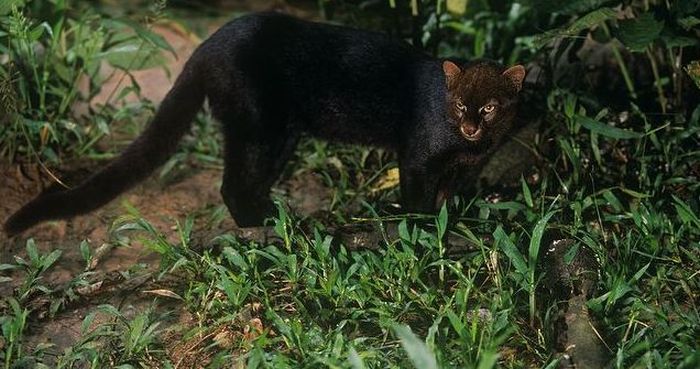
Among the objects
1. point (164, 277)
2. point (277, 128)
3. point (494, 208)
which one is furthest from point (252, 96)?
point (494, 208)

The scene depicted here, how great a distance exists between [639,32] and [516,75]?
1.94 ft

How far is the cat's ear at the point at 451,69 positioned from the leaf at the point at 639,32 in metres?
0.76

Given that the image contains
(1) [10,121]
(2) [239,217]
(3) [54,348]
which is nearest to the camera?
(3) [54,348]

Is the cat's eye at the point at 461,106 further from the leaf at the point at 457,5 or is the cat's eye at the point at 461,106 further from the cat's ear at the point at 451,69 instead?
the leaf at the point at 457,5

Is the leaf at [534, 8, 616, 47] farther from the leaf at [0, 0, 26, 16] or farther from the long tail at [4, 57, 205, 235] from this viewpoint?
the leaf at [0, 0, 26, 16]

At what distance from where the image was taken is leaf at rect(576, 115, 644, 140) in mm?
4617

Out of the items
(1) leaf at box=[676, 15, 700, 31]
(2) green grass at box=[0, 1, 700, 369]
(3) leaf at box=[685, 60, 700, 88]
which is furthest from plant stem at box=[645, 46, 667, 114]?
(3) leaf at box=[685, 60, 700, 88]

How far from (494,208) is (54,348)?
6.90 ft

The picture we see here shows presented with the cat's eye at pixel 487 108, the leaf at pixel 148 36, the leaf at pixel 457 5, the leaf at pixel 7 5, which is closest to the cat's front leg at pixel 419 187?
the cat's eye at pixel 487 108

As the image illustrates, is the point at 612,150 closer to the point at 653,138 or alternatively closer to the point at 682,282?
the point at 653,138

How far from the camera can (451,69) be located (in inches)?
172

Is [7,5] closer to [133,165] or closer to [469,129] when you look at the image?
[133,165]

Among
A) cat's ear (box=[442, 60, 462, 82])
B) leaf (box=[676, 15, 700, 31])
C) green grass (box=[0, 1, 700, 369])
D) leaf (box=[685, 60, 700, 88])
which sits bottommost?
green grass (box=[0, 1, 700, 369])

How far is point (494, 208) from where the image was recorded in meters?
4.44
